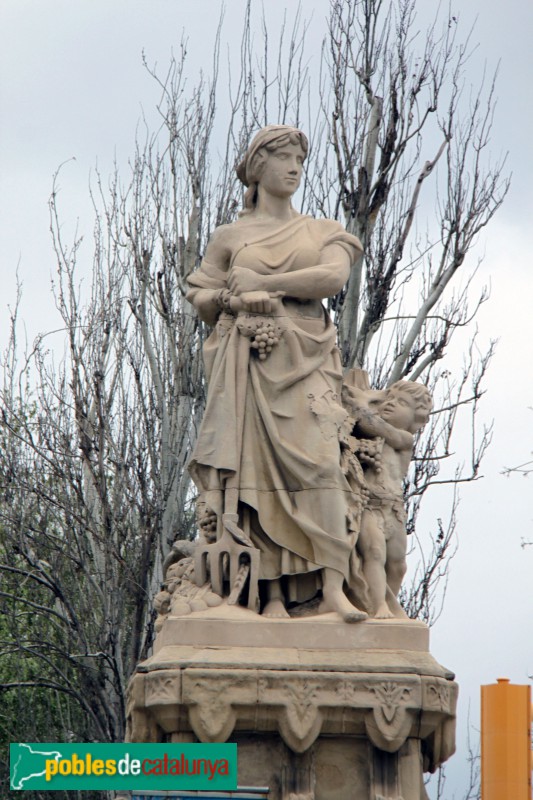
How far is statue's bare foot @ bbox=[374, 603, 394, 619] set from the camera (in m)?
10.2

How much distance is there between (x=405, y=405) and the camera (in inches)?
431

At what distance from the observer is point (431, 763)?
10.2 metres

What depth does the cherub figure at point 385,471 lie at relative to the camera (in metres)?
10.4

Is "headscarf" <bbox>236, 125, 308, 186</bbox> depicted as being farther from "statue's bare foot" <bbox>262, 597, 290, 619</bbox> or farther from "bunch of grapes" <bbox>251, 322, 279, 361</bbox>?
"statue's bare foot" <bbox>262, 597, 290, 619</bbox>

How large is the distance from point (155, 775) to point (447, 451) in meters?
8.13

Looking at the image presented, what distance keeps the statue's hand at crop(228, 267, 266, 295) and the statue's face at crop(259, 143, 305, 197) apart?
65cm

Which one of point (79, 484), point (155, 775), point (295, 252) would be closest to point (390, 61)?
point (79, 484)

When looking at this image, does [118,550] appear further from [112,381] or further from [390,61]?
[390,61]

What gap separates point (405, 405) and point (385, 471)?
453mm

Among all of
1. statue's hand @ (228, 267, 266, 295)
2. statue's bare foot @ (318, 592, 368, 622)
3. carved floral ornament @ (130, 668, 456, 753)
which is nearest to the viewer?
carved floral ornament @ (130, 668, 456, 753)

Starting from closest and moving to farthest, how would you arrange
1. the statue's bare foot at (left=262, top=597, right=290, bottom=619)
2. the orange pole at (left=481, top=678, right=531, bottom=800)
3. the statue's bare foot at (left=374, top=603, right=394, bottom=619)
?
1. the orange pole at (left=481, top=678, right=531, bottom=800)
2. the statue's bare foot at (left=262, top=597, right=290, bottom=619)
3. the statue's bare foot at (left=374, top=603, right=394, bottom=619)

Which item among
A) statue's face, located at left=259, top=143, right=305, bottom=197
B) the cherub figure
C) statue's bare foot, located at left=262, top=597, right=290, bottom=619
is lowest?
statue's bare foot, located at left=262, top=597, right=290, bottom=619

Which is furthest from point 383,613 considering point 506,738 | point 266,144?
point 506,738

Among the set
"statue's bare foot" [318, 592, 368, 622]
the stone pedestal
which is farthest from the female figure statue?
the stone pedestal
